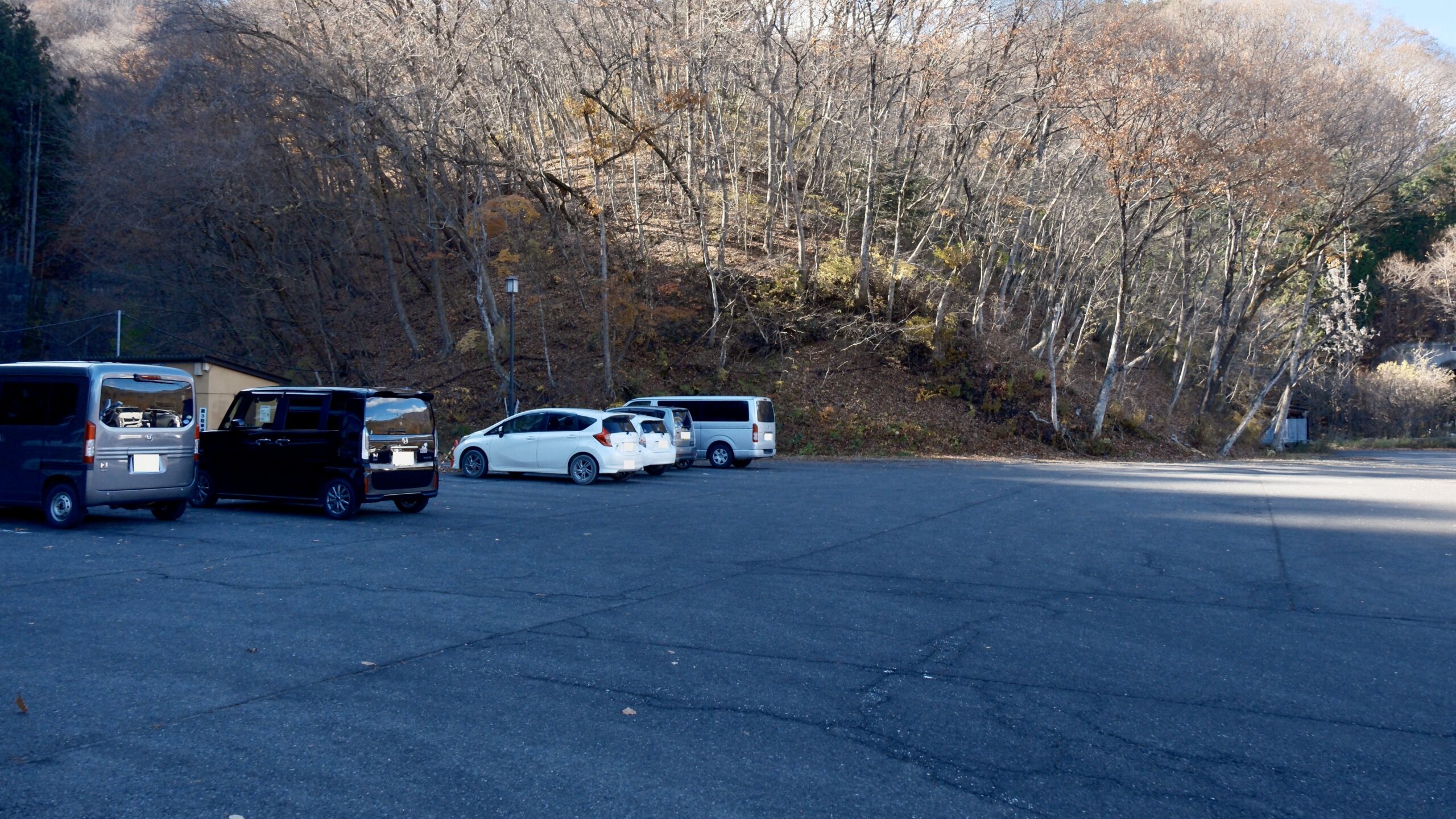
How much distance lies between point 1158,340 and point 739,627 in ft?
150

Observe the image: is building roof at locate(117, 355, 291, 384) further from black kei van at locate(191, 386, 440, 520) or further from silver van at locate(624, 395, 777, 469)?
silver van at locate(624, 395, 777, 469)

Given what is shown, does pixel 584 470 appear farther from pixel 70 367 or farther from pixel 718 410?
pixel 70 367

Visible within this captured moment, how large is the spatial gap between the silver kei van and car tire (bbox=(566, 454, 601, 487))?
865 centimetres

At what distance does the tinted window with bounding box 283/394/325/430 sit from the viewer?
47.0 feet

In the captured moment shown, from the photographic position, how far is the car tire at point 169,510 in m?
13.4

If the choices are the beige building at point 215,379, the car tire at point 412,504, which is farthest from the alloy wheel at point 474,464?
the car tire at point 412,504

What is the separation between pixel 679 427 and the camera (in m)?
24.4

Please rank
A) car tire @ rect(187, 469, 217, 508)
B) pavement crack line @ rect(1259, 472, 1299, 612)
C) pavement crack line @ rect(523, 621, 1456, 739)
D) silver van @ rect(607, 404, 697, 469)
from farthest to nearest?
1. silver van @ rect(607, 404, 697, 469)
2. car tire @ rect(187, 469, 217, 508)
3. pavement crack line @ rect(1259, 472, 1299, 612)
4. pavement crack line @ rect(523, 621, 1456, 739)

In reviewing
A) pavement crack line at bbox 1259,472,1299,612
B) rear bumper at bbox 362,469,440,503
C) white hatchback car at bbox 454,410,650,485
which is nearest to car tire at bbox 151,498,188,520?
rear bumper at bbox 362,469,440,503

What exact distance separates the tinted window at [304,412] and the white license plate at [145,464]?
1921 millimetres

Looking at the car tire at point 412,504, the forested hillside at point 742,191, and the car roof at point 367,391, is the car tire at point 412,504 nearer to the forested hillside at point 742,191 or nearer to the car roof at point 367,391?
the car roof at point 367,391

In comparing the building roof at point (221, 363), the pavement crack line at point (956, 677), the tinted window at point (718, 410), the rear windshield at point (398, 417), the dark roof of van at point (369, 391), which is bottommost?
the pavement crack line at point (956, 677)

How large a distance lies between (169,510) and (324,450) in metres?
2.05

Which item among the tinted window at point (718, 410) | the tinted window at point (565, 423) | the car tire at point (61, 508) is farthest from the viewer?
the tinted window at point (718, 410)
